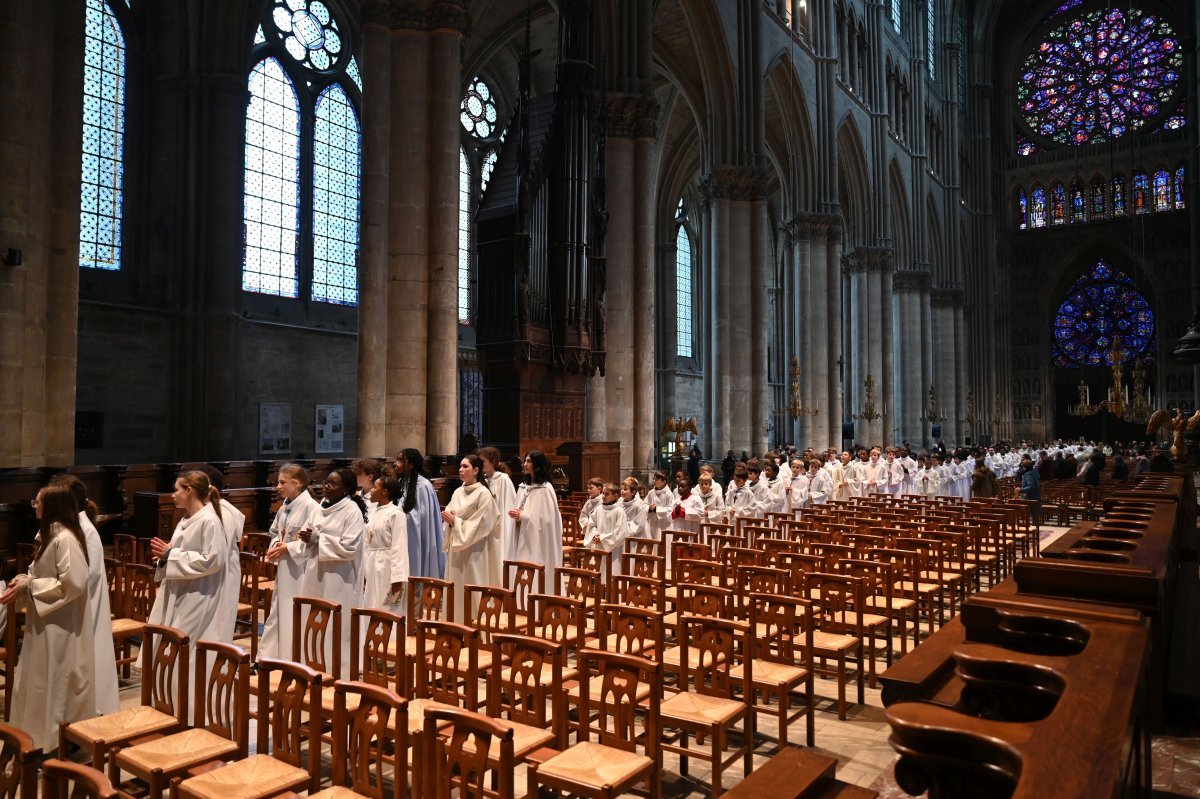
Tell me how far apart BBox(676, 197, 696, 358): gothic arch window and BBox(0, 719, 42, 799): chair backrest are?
126ft

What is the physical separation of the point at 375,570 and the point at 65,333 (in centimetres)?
919

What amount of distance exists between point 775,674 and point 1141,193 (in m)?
55.4

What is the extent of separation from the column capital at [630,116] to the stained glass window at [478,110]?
9088mm

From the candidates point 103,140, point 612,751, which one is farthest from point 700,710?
point 103,140

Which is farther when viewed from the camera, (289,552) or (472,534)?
(472,534)

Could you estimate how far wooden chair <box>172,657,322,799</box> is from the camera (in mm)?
3365

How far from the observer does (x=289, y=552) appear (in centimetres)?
607

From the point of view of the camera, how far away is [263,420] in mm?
22047

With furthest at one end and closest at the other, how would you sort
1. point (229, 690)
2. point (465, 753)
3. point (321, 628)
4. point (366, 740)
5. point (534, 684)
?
point (321, 628) < point (534, 684) < point (229, 690) < point (366, 740) < point (465, 753)

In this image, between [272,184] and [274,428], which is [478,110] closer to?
[272,184]

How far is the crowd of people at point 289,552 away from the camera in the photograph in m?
5.01

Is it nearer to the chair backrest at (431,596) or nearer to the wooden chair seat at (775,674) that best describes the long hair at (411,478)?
the chair backrest at (431,596)

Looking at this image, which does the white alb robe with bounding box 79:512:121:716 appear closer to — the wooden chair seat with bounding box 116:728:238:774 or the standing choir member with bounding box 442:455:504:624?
the wooden chair seat with bounding box 116:728:238:774

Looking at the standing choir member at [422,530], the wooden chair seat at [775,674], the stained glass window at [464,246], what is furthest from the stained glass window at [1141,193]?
the wooden chair seat at [775,674]
